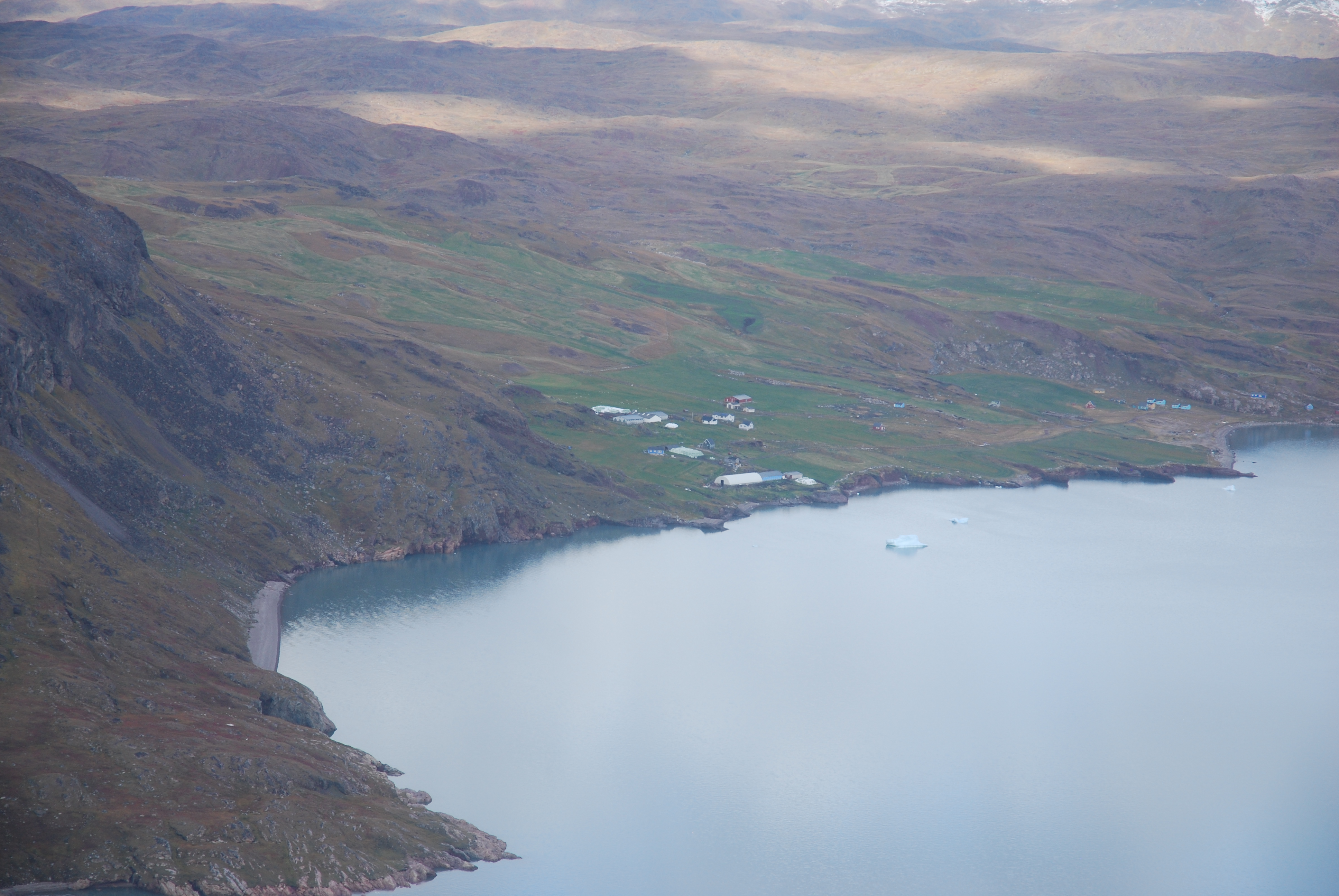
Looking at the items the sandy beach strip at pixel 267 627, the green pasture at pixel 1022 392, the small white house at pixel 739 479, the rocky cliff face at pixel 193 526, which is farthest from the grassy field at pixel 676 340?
the sandy beach strip at pixel 267 627

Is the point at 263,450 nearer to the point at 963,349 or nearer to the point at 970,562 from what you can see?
the point at 970,562

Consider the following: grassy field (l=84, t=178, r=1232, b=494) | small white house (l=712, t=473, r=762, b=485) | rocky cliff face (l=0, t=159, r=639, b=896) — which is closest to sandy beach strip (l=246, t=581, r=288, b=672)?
rocky cliff face (l=0, t=159, r=639, b=896)

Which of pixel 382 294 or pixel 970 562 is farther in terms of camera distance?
pixel 382 294

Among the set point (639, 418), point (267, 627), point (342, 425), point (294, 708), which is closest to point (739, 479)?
point (639, 418)

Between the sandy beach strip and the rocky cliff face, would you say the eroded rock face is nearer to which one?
the rocky cliff face

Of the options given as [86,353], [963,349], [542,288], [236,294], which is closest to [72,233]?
[86,353]

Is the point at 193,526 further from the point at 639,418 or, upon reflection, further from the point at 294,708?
the point at 639,418
